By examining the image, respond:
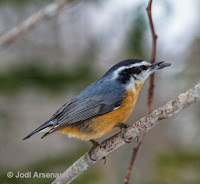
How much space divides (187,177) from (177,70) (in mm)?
948

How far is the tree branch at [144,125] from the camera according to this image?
130 centimetres

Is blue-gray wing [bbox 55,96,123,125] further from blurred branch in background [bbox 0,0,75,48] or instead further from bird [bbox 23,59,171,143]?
blurred branch in background [bbox 0,0,75,48]

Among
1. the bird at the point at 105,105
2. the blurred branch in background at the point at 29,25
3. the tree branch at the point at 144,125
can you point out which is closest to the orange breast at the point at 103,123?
the bird at the point at 105,105

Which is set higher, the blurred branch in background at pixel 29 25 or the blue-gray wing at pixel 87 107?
the blurred branch in background at pixel 29 25

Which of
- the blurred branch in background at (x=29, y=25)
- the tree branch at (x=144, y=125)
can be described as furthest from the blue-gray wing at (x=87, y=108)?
the blurred branch in background at (x=29, y=25)

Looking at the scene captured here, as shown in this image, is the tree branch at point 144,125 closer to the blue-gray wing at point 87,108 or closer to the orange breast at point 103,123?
the orange breast at point 103,123

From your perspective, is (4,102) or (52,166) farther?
(4,102)

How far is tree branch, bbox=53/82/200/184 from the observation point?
1.30 m

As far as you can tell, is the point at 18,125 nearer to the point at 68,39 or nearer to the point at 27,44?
the point at 27,44

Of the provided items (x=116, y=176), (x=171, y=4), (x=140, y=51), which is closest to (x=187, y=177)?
(x=116, y=176)

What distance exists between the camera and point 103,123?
79.0 inches

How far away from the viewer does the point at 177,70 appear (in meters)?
3.00

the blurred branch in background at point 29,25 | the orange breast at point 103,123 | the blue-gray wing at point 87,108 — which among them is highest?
the blurred branch in background at point 29,25

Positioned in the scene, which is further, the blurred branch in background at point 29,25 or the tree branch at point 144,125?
the blurred branch in background at point 29,25
